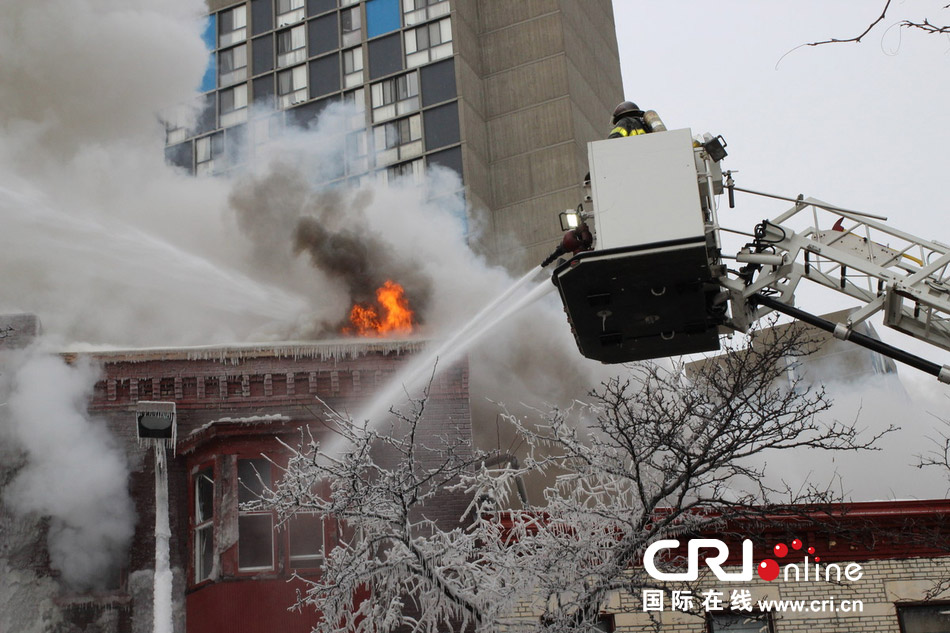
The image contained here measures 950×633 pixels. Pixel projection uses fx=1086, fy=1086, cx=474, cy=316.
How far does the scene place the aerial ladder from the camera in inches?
287

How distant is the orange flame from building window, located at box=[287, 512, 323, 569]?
6.81 m

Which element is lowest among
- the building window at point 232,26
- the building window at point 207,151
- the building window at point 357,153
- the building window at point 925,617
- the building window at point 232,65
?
the building window at point 925,617

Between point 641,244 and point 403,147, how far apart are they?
121 ft

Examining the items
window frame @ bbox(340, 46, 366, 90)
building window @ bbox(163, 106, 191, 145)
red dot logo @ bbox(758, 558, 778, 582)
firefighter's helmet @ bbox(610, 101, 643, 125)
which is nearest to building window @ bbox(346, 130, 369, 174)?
window frame @ bbox(340, 46, 366, 90)

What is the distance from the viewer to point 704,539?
40.8 ft

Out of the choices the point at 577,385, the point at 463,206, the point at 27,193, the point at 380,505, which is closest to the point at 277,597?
the point at 380,505

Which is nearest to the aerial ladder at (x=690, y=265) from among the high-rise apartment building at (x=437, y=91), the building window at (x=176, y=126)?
the high-rise apartment building at (x=437, y=91)

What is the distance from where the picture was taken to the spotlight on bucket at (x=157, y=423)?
585 inches

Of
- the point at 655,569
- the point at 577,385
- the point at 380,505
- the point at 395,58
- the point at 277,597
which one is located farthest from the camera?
the point at 395,58

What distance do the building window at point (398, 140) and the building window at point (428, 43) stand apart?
2.49 m

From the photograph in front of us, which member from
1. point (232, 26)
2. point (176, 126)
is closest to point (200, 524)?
point (176, 126)

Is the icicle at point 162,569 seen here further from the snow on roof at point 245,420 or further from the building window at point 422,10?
the building window at point 422,10

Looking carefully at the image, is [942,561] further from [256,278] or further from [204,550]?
[256,278]
